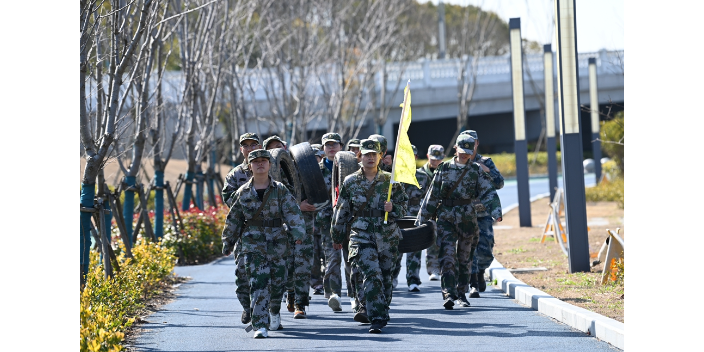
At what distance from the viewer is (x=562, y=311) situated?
1001 cm

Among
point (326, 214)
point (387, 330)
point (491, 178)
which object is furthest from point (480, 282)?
point (387, 330)

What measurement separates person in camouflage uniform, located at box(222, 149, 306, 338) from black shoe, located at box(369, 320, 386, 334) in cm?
100

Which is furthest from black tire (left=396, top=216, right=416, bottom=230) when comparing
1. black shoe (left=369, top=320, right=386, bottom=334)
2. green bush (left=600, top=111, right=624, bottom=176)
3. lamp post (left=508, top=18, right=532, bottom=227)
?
green bush (left=600, top=111, right=624, bottom=176)

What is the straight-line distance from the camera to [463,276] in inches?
453

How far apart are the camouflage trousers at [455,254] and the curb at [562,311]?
787 mm

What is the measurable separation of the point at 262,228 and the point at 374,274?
1.20 m

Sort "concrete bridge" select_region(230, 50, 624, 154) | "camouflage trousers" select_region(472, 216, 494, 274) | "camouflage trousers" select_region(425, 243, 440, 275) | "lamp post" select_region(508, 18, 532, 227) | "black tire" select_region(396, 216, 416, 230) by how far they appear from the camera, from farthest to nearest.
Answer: "concrete bridge" select_region(230, 50, 624, 154) < "lamp post" select_region(508, 18, 532, 227) < "camouflage trousers" select_region(425, 243, 440, 275) < "camouflage trousers" select_region(472, 216, 494, 274) < "black tire" select_region(396, 216, 416, 230)

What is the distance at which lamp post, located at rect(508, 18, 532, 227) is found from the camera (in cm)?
2184

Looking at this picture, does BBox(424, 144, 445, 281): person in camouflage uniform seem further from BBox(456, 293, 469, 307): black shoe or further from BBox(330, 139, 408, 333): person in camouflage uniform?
BBox(330, 139, 408, 333): person in camouflage uniform

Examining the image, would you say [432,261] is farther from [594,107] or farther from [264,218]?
[594,107]
